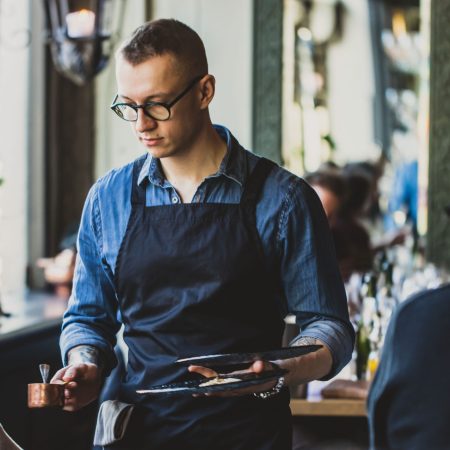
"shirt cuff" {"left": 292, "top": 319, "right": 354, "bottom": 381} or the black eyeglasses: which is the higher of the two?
the black eyeglasses

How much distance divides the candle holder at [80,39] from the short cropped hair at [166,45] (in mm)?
1978

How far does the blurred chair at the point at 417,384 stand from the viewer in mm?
1629

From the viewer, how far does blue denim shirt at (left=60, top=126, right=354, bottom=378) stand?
1.94 m

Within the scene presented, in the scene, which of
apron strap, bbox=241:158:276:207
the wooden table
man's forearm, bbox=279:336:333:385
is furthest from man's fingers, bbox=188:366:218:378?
the wooden table

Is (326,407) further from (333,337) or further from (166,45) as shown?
(166,45)

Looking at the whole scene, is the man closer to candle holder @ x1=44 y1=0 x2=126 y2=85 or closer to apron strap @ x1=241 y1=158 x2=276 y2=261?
apron strap @ x1=241 y1=158 x2=276 y2=261

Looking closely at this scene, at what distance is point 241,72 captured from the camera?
499cm

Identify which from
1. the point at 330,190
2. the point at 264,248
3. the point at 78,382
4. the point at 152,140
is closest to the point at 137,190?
the point at 152,140

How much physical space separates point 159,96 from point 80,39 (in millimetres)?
2095

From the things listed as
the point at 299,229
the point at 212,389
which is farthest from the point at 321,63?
the point at 212,389

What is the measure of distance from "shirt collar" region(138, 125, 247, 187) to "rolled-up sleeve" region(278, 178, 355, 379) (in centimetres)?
11

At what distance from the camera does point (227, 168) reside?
1.99m

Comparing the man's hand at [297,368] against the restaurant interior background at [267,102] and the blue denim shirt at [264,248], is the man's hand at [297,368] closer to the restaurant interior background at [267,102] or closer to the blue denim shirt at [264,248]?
the blue denim shirt at [264,248]

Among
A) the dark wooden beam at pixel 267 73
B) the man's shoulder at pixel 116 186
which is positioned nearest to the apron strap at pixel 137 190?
the man's shoulder at pixel 116 186
